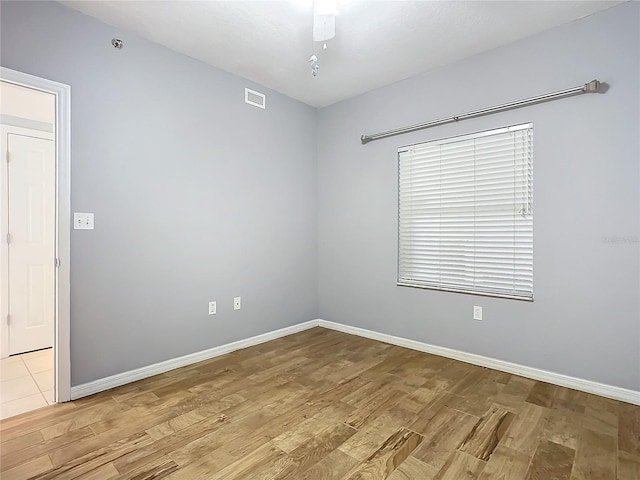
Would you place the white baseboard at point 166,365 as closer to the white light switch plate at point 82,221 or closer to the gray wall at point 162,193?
the gray wall at point 162,193

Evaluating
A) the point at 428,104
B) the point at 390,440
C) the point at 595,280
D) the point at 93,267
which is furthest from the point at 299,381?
the point at 428,104

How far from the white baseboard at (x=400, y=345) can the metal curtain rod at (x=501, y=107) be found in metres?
2.11

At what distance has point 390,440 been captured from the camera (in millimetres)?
1926

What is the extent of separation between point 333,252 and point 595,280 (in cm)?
250

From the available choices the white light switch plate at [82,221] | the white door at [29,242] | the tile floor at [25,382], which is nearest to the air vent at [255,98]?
the white light switch plate at [82,221]

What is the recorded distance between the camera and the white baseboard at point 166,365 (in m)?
2.47

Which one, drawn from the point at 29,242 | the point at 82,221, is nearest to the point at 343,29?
the point at 82,221

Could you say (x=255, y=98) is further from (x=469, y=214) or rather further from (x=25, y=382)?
(x=25, y=382)

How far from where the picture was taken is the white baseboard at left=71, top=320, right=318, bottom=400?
247 centimetres

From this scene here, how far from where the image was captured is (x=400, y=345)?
3541 millimetres

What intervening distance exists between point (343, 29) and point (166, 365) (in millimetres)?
3076

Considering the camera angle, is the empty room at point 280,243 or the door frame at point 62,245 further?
the door frame at point 62,245

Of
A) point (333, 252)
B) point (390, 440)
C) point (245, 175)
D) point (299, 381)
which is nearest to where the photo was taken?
point (390, 440)

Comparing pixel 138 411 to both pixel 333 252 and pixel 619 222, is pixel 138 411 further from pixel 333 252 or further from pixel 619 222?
pixel 619 222
